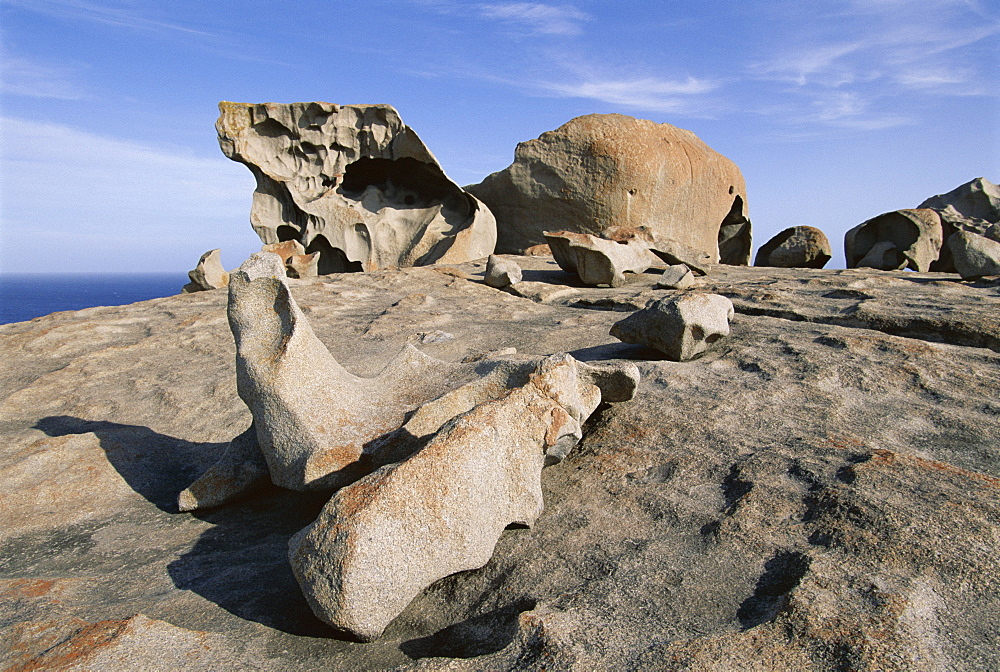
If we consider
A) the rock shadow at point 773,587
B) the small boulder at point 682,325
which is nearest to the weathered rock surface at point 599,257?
the small boulder at point 682,325

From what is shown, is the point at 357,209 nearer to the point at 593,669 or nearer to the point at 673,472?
the point at 673,472

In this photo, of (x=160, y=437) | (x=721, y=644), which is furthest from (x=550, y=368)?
(x=160, y=437)

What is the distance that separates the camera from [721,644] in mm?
1054

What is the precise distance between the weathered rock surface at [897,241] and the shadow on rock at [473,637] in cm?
874

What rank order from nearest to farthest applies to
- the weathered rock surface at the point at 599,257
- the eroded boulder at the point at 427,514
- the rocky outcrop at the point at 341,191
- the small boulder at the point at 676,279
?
the eroded boulder at the point at 427,514, the small boulder at the point at 676,279, the weathered rock surface at the point at 599,257, the rocky outcrop at the point at 341,191

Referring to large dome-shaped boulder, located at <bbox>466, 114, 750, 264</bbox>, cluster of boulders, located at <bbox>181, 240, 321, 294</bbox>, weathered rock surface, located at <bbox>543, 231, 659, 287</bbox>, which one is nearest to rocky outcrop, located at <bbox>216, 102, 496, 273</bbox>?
large dome-shaped boulder, located at <bbox>466, 114, 750, 264</bbox>

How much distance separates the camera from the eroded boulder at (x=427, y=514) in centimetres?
122

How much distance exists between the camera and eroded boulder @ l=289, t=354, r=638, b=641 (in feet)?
4.01

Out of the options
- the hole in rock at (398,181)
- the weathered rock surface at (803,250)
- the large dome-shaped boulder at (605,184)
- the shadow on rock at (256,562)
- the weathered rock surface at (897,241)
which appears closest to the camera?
the shadow on rock at (256,562)

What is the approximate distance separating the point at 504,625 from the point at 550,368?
2.44 ft

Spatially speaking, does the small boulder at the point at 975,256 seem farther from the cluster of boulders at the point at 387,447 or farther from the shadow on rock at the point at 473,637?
the shadow on rock at the point at 473,637

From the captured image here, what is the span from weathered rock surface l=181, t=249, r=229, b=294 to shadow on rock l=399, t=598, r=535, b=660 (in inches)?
235

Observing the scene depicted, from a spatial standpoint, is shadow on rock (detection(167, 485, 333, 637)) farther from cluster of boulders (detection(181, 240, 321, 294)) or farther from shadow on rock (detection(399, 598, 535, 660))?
cluster of boulders (detection(181, 240, 321, 294))

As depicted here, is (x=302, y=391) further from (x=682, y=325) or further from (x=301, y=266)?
(x=301, y=266)
